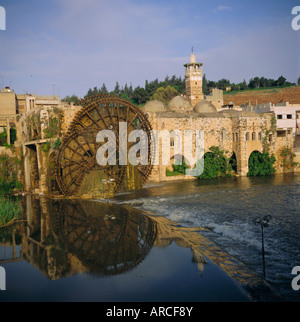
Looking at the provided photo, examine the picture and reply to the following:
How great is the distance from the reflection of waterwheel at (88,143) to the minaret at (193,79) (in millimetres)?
24173

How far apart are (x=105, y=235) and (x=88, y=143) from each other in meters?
8.56

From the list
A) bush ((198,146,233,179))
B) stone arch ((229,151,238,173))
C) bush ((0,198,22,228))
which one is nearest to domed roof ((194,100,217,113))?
stone arch ((229,151,238,173))

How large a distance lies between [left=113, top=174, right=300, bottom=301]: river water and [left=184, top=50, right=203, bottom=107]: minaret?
2196cm

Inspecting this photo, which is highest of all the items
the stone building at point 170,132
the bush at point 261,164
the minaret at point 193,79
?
the minaret at point 193,79

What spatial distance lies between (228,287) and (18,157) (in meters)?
17.0

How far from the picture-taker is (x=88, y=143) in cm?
1816

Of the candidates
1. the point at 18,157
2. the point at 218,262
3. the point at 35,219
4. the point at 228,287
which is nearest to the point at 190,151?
the point at 18,157

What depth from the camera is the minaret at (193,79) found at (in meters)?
43.0

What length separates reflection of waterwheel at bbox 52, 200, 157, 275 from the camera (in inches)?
332

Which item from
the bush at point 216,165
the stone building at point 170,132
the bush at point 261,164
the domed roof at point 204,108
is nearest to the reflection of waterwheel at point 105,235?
the stone building at point 170,132

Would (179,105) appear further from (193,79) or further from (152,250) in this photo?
(152,250)

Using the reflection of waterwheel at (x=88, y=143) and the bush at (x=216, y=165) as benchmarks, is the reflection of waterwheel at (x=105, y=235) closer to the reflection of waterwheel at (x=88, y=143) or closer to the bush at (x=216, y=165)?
the reflection of waterwheel at (x=88, y=143)

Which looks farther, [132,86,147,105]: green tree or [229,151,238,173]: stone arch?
[132,86,147,105]: green tree

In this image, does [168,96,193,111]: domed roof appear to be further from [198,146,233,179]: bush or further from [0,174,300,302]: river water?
[0,174,300,302]: river water
